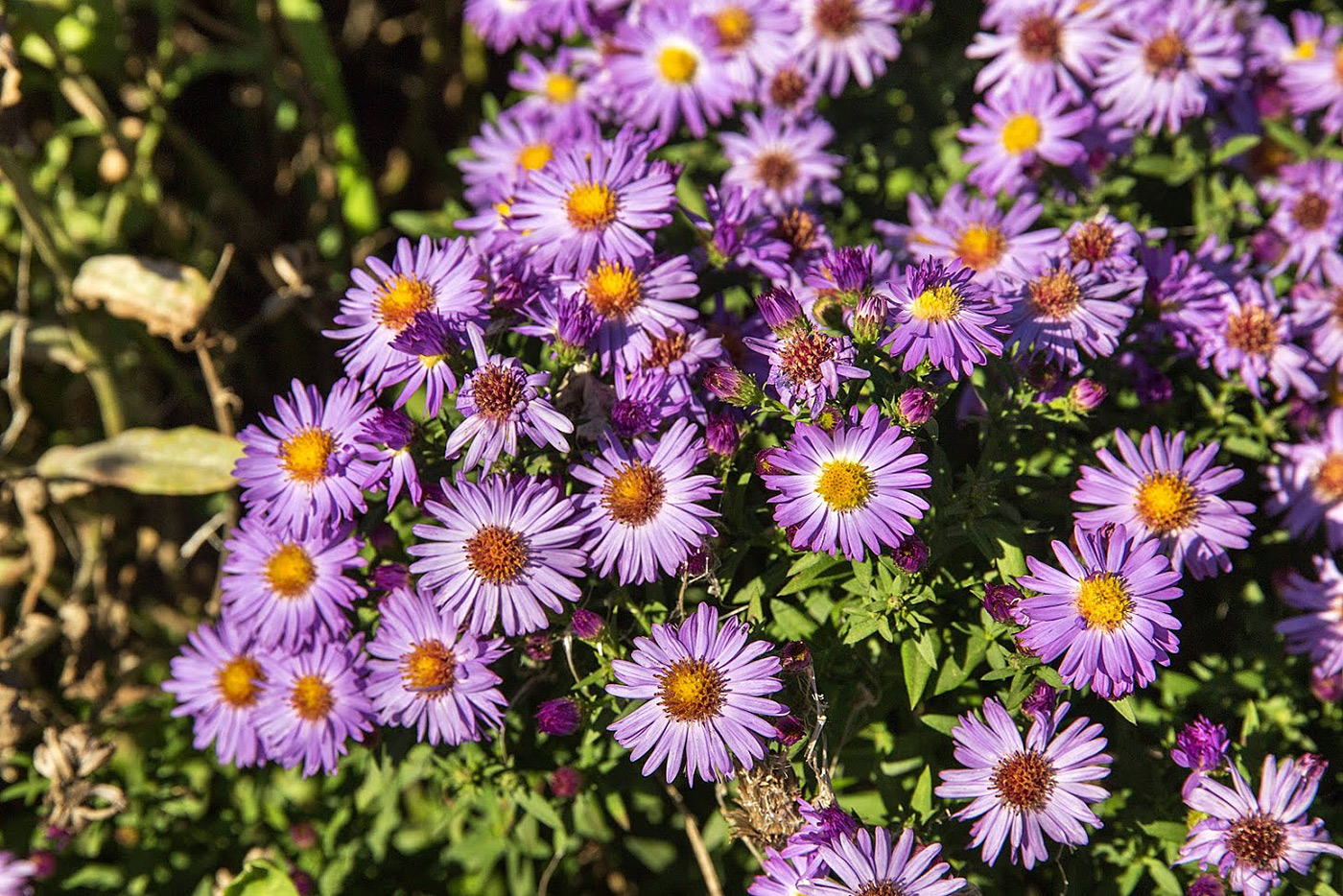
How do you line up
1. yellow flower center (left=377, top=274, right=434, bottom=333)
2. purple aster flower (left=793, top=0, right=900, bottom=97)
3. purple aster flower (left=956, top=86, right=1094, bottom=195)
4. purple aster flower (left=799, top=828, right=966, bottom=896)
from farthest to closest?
1. purple aster flower (left=793, top=0, right=900, bottom=97)
2. purple aster flower (left=956, top=86, right=1094, bottom=195)
3. yellow flower center (left=377, top=274, right=434, bottom=333)
4. purple aster flower (left=799, top=828, right=966, bottom=896)

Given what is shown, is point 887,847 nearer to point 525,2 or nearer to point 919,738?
point 919,738

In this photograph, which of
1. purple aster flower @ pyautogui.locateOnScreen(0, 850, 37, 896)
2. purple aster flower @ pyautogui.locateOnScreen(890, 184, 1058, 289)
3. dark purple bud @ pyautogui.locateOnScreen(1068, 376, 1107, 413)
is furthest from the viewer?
purple aster flower @ pyautogui.locateOnScreen(890, 184, 1058, 289)

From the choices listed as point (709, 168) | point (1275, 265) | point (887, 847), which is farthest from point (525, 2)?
point (887, 847)

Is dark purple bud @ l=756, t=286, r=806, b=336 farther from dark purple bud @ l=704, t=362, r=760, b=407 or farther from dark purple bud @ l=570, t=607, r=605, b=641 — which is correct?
dark purple bud @ l=570, t=607, r=605, b=641

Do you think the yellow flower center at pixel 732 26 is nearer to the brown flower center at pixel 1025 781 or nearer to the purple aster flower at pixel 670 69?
the purple aster flower at pixel 670 69

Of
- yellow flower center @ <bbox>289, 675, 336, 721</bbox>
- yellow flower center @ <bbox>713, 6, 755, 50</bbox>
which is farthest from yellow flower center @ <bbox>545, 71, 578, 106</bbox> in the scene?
yellow flower center @ <bbox>289, 675, 336, 721</bbox>

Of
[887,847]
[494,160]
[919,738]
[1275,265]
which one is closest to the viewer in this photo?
[887,847]
